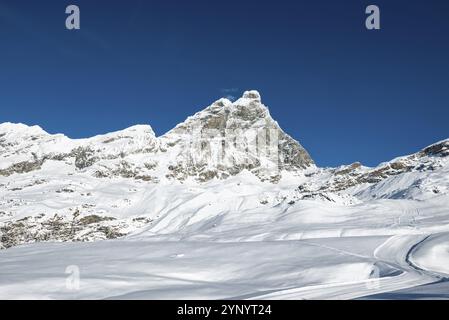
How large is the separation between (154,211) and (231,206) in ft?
179

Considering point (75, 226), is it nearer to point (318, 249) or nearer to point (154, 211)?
point (154, 211)

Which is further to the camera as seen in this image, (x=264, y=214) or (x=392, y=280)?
(x=264, y=214)

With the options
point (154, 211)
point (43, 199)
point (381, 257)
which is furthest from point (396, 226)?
point (43, 199)

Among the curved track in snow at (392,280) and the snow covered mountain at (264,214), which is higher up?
the snow covered mountain at (264,214)

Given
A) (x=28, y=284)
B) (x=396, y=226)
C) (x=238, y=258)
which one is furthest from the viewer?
(x=396, y=226)

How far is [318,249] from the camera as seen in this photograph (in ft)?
66.4

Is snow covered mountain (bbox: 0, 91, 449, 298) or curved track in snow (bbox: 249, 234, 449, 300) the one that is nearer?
curved track in snow (bbox: 249, 234, 449, 300)

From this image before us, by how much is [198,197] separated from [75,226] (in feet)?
154

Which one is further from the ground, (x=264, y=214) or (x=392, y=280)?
(x=264, y=214)

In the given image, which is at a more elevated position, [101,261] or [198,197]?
[198,197]

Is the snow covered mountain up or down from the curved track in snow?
up

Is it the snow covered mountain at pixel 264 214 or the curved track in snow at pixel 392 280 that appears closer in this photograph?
the curved track in snow at pixel 392 280

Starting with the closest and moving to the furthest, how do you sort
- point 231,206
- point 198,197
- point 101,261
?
point 101,261
point 231,206
point 198,197

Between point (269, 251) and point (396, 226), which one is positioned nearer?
point (269, 251)
